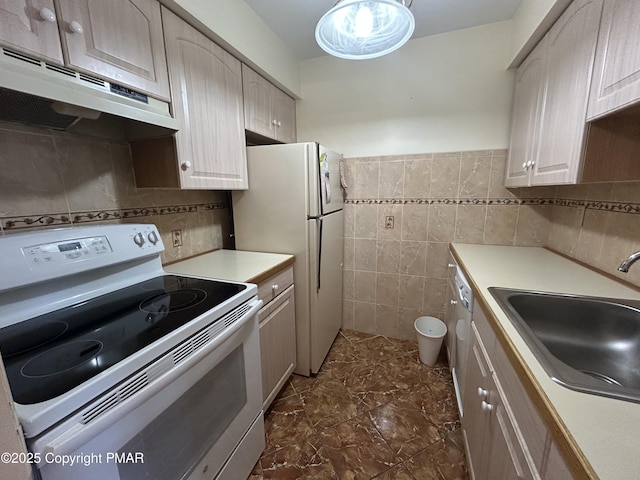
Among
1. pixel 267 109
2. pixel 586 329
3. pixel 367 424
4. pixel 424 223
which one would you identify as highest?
pixel 267 109

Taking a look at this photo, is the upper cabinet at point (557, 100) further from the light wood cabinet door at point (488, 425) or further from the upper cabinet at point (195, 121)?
the upper cabinet at point (195, 121)

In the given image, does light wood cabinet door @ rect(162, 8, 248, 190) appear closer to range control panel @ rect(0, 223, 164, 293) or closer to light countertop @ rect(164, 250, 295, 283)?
range control panel @ rect(0, 223, 164, 293)

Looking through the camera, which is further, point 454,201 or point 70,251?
point 454,201

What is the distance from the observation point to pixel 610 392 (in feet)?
1.79

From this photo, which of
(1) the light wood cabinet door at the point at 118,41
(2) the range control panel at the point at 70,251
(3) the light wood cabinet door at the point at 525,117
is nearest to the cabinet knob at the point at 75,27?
(1) the light wood cabinet door at the point at 118,41

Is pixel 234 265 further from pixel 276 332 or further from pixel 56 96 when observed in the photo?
pixel 56 96

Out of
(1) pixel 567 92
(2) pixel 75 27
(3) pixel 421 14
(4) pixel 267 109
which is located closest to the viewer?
(2) pixel 75 27

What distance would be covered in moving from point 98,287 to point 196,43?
124 cm

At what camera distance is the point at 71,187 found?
1.13 meters

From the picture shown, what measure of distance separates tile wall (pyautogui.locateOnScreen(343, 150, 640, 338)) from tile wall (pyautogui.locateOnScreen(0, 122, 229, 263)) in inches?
57.9

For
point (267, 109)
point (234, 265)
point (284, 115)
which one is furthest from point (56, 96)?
point (284, 115)

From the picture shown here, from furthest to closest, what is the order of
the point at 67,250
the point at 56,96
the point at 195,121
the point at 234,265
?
the point at 234,265 < the point at 195,121 < the point at 67,250 < the point at 56,96

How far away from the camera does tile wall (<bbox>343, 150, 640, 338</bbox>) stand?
75.1 inches

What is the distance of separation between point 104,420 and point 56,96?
833 mm
